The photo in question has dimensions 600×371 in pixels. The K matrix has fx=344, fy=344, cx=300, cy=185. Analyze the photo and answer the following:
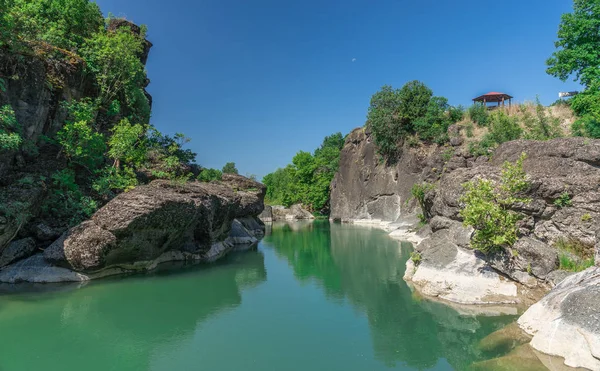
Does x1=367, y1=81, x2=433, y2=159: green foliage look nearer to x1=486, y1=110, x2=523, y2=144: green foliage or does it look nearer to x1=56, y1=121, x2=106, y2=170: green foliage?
x1=486, y1=110, x2=523, y2=144: green foliage

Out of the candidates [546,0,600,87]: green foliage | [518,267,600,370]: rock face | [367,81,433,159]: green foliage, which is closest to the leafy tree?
[546,0,600,87]: green foliage

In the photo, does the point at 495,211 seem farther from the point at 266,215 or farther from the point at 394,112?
the point at 266,215

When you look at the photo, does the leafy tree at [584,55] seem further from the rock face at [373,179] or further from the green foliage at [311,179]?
the green foliage at [311,179]

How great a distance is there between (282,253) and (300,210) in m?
35.6

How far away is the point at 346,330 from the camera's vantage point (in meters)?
8.56

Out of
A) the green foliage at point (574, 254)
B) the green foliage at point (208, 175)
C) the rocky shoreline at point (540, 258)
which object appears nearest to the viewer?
the rocky shoreline at point (540, 258)

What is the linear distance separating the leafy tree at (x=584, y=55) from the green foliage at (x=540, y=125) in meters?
3.29

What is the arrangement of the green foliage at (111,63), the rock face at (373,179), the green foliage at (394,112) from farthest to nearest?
1. the green foliage at (394,112)
2. the rock face at (373,179)
3. the green foliage at (111,63)

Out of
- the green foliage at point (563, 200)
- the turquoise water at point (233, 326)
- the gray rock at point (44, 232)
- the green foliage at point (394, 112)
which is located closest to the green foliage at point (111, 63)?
the gray rock at point (44, 232)

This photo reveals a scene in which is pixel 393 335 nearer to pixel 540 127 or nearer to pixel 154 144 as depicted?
pixel 154 144

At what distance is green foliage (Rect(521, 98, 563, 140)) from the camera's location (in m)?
25.1

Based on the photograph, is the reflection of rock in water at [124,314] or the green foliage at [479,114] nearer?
the reflection of rock in water at [124,314]

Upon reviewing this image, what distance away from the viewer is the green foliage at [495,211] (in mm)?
10242

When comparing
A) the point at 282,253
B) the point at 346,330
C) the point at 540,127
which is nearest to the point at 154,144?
the point at 282,253
